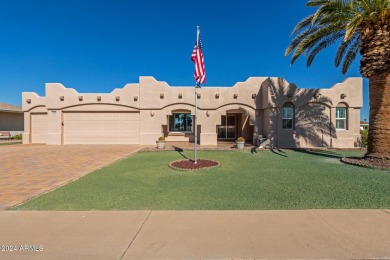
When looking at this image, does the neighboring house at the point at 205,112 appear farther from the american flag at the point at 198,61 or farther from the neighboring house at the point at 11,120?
the neighboring house at the point at 11,120

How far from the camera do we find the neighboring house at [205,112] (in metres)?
15.8

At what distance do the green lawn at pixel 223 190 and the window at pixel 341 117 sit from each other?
33.0ft

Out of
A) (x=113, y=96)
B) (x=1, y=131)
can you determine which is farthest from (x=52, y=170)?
(x=1, y=131)

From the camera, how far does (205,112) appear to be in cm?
1769

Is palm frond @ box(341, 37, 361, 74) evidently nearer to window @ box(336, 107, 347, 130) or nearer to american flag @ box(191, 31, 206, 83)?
window @ box(336, 107, 347, 130)

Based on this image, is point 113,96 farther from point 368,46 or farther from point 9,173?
point 368,46

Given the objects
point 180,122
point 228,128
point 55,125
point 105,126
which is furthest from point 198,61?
point 55,125

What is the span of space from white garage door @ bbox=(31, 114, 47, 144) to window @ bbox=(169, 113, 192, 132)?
12704mm

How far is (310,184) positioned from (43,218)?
269 inches

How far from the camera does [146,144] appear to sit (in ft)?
58.2

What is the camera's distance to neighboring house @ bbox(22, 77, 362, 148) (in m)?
15.8

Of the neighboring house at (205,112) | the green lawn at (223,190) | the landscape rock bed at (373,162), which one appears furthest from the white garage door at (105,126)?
the landscape rock bed at (373,162)

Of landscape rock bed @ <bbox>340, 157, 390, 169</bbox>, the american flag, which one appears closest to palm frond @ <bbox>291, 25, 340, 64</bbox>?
→ the american flag

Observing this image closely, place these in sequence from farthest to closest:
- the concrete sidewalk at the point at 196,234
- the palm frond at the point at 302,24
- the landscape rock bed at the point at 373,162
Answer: the palm frond at the point at 302,24, the landscape rock bed at the point at 373,162, the concrete sidewalk at the point at 196,234
